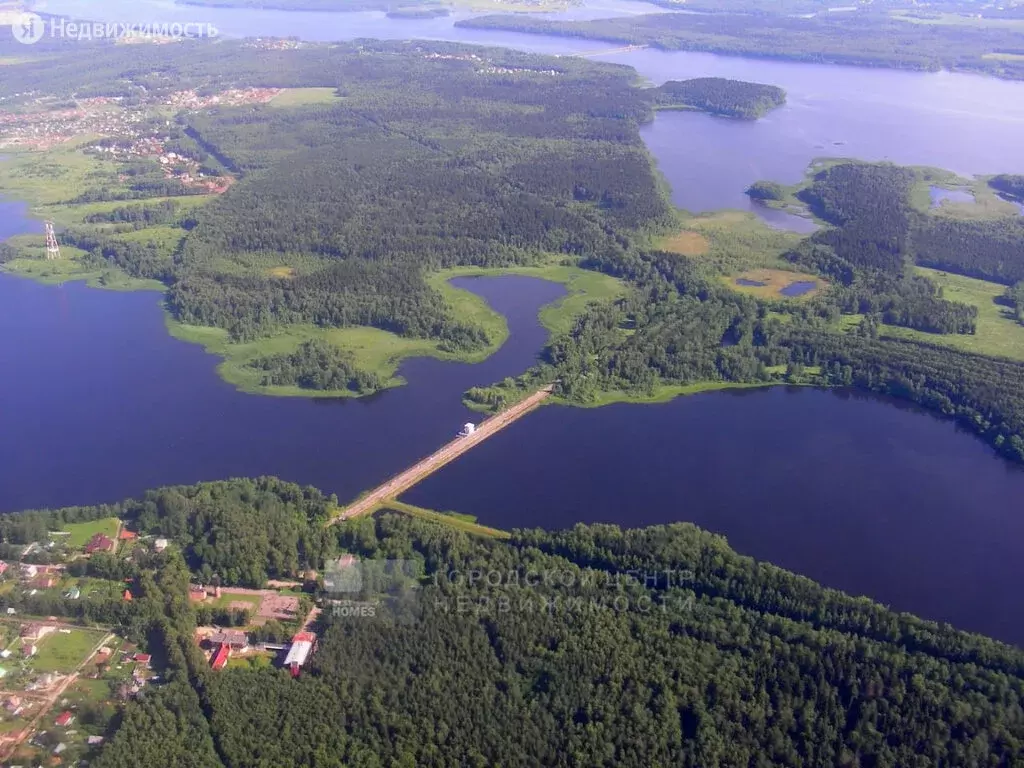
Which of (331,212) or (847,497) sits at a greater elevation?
(331,212)

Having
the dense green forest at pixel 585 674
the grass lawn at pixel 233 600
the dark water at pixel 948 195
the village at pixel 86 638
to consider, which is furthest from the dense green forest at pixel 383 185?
the dark water at pixel 948 195

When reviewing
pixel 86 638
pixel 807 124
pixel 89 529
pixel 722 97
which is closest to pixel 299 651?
pixel 86 638

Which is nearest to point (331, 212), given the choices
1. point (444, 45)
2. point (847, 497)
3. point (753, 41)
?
point (847, 497)

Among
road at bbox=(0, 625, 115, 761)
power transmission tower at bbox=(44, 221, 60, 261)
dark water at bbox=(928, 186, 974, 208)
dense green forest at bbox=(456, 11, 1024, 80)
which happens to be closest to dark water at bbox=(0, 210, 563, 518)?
road at bbox=(0, 625, 115, 761)

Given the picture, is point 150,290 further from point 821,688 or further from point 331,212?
point 821,688

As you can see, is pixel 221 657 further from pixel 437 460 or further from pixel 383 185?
pixel 383 185

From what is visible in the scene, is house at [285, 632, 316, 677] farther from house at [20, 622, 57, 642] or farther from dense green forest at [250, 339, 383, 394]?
dense green forest at [250, 339, 383, 394]
